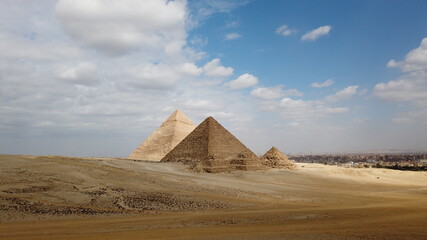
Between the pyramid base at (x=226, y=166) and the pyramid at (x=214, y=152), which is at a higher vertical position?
the pyramid at (x=214, y=152)

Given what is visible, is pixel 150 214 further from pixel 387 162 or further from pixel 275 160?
pixel 387 162

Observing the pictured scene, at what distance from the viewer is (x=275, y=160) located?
45250mm

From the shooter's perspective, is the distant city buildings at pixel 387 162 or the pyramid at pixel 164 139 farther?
the distant city buildings at pixel 387 162

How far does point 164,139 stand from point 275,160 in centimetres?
2436

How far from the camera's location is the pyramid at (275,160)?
44.2 metres

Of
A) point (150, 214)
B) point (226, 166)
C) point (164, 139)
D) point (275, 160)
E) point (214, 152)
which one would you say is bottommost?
point (150, 214)

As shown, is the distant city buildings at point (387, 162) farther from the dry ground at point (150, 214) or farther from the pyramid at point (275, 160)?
the dry ground at point (150, 214)

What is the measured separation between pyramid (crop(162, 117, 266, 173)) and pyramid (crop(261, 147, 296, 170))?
250 inches

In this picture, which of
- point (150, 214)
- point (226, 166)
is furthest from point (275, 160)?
point (150, 214)

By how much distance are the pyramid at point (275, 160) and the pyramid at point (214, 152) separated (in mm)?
6349

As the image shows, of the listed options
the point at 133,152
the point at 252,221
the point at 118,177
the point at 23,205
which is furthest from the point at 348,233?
the point at 133,152

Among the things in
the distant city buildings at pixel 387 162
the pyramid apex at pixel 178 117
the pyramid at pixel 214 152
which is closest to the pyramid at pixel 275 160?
the pyramid at pixel 214 152

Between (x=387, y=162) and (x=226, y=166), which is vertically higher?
(x=387, y=162)

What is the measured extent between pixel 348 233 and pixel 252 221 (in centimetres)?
301
